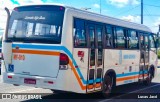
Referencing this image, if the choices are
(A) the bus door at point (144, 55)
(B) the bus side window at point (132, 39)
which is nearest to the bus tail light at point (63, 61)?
(B) the bus side window at point (132, 39)

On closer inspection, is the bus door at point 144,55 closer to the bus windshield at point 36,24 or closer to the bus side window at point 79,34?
the bus side window at point 79,34

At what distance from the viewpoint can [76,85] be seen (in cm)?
1042

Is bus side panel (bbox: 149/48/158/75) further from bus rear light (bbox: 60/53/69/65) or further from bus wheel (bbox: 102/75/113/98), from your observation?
bus rear light (bbox: 60/53/69/65)

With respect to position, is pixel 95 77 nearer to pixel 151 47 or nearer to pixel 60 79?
pixel 60 79

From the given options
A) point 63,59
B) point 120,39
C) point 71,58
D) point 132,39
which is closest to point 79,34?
point 71,58

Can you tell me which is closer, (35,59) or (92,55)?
(35,59)

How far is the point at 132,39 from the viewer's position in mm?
15102

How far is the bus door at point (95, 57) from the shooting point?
11266mm

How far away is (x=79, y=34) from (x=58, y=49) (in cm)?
107

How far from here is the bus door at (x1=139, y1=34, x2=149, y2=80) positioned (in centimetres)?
1631

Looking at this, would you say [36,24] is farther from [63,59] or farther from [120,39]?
[120,39]

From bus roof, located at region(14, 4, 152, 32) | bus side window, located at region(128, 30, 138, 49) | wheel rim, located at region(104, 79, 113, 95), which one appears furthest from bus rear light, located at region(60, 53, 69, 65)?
bus side window, located at region(128, 30, 138, 49)

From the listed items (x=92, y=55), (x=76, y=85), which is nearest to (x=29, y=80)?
(x=76, y=85)

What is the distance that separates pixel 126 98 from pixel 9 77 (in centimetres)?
452
